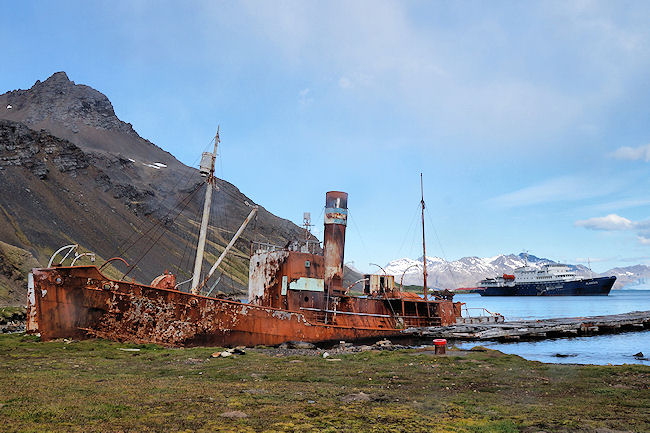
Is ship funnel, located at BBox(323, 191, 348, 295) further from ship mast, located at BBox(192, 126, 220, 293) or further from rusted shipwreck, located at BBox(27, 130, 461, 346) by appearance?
ship mast, located at BBox(192, 126, 220, 293)

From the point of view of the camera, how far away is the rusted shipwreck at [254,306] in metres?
17.4

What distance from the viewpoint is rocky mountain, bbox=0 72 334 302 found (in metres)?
67.4

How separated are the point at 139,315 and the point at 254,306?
19.3ft

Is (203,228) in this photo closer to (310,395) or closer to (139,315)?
(139,315)

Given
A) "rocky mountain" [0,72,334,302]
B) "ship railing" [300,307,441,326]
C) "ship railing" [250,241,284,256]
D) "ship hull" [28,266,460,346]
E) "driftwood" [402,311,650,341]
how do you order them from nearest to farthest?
"ship hull" [28,266,460,346] < "ship railing" [300,307,441,326] < "ship railing" [250,241,284,256] < "driftwood" [402,311,650,341] < "rocky mountain" [0,72,334,302]

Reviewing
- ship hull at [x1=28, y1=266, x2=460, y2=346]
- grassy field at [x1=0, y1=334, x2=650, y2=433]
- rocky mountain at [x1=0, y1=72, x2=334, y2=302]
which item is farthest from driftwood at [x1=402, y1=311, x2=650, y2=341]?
grassy field at [x1=0, y1=334, x2=650, y2=433]

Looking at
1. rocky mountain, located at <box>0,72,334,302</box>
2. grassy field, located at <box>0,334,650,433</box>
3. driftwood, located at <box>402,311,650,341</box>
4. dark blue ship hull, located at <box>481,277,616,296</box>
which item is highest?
rocky mountain, located at <box>0,72,334,302</box>

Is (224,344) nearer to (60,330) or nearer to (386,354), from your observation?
(60,330)

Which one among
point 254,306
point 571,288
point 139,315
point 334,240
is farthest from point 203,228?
point 571,288

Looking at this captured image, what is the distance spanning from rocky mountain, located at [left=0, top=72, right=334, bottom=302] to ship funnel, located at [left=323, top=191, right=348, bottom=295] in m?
2.49

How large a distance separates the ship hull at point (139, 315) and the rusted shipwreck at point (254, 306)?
0.13ft

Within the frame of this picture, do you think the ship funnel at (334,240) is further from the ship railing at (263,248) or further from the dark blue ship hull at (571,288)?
the dark blue ship hull at (571,288)

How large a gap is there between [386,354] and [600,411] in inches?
401

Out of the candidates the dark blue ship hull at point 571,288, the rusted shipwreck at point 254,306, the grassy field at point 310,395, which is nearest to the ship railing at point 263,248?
the rusted shipwreck at point 254,306
